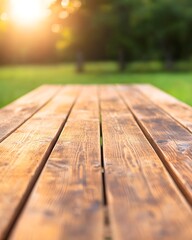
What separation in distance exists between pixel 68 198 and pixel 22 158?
580mm

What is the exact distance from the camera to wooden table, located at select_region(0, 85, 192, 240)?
47.8 inches

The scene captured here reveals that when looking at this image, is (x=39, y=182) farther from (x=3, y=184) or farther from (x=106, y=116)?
(x=106, y=116)

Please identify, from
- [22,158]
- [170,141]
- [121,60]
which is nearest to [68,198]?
[22,158]

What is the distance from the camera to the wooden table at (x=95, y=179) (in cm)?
121

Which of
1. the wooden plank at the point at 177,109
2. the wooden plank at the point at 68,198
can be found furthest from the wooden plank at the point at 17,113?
the wooden plank at the point at 177,109

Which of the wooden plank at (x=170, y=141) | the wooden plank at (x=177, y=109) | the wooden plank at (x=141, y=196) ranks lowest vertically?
the wooden plank at (x=177, y=109)

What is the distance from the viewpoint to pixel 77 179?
1.64 metres

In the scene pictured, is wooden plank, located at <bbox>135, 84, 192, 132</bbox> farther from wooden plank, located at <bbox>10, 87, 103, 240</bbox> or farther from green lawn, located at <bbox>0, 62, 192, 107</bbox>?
green lawn, located at <bbox>0, 62, 192, 107</bbox>

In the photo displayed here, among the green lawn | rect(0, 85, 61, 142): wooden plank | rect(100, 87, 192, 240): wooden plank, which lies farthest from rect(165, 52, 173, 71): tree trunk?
rect(100, 87, 192, 240): wooden plank

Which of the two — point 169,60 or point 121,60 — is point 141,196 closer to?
point 121,60

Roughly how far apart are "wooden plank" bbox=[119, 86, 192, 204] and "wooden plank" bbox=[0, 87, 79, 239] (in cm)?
51

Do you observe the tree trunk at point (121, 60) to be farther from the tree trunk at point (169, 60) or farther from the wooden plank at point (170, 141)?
the wooden plank at point (170, 141)

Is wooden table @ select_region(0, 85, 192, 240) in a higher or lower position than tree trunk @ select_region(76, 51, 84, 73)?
higher

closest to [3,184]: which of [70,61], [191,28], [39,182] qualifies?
[39,182]
